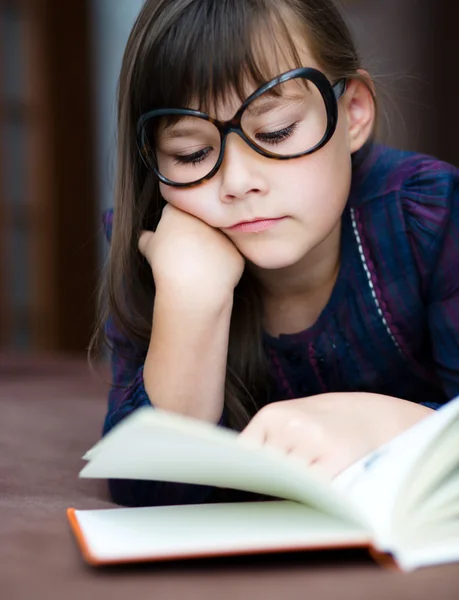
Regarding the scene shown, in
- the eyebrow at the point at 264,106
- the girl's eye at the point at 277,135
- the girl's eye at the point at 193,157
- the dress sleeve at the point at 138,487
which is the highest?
the eyebrow at the point at 264,106

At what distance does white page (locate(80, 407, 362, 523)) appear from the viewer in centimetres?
58

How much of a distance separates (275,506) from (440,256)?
0.60 meters

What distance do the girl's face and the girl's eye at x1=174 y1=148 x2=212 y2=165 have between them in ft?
0.10

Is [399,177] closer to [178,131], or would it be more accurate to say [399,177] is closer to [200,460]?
[178,131]

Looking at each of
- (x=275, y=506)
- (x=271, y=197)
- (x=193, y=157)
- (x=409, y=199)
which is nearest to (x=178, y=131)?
(x=193, y=157)

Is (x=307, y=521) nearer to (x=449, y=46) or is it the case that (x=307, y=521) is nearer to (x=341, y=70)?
(x=341, y=70)

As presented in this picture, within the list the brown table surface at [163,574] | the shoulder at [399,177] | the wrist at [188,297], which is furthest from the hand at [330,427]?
the shoulder at [399,177]

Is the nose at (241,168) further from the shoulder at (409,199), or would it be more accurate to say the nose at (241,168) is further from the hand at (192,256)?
the shoulder at (409,199)

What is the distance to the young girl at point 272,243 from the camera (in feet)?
3.33

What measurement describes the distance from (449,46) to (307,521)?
3.61m

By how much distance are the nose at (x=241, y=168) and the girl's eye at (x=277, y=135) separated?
2 centimetres

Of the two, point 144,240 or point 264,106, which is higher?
point 264,106

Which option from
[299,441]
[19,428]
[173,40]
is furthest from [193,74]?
[19,428]

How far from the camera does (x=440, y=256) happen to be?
1.22 meters
